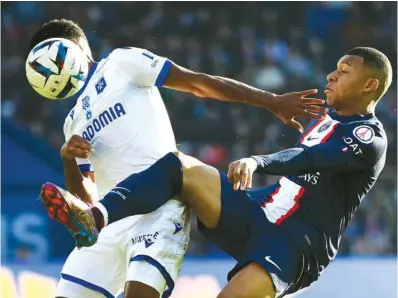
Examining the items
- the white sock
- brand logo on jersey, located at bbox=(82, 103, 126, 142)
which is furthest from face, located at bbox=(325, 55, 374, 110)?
the white sock

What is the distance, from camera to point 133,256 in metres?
4.59

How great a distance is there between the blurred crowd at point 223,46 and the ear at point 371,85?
691cm

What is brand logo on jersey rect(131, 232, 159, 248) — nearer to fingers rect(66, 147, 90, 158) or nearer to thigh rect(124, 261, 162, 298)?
thigh rect(124, 261, 162, 298)

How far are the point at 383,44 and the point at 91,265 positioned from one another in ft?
31.8

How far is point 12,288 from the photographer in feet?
23.3

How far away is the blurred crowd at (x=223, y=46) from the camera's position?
12.1m

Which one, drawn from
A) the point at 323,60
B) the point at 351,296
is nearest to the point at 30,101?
the point at 323,60

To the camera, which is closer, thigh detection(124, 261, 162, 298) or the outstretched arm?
thigh detection(124, 261, 162, 298)

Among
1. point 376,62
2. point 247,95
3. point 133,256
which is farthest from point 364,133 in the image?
point 133,256

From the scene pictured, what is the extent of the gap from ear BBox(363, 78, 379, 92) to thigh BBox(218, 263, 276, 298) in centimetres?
116

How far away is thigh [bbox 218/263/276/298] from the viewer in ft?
14.6

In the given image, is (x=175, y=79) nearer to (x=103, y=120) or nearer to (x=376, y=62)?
(x=103, y=120)

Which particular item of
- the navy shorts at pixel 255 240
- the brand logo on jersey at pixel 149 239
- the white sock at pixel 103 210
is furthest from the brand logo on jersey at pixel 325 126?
the white sock at pixel 103 210

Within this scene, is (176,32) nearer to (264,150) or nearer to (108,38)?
(108,38)
